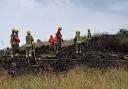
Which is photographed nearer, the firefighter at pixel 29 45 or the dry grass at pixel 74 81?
the dry grass at pixel 74 81

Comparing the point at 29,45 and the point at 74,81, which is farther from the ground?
the point at 29,45

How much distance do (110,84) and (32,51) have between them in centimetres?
2062

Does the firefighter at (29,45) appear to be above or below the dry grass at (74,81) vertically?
above

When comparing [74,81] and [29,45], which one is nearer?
[74,81]

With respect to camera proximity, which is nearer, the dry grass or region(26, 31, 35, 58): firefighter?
the dry grass

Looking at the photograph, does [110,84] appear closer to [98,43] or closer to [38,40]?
[98,43]

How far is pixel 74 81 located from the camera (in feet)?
47.5

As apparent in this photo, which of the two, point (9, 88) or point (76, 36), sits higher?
point (76, 36)

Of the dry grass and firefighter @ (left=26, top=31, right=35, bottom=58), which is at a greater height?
firefighter @ (left=26, top=31, right=35, bottom=58)

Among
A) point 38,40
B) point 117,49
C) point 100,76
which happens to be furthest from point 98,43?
point 100,76

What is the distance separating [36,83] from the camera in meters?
14.4

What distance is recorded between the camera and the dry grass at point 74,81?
13.7 meters

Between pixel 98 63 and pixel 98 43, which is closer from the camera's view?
pixel 98 63

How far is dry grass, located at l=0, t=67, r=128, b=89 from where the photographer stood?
13.7 metres
